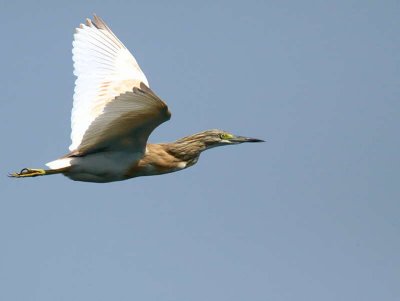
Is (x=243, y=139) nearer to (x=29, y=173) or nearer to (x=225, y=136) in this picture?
(x=225, y=136)

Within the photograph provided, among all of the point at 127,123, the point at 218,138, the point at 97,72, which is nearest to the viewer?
the point at 127,123

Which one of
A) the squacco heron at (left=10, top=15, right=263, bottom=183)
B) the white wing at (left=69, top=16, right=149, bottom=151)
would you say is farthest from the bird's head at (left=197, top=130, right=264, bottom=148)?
the white wing at (left=69, top=16, right=149, bottom=151)

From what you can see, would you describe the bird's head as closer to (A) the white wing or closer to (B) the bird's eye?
(B) the bird's eye

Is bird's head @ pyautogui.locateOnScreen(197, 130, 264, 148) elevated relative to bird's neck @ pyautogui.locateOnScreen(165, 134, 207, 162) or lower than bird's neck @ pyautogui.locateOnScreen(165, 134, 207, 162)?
elevated

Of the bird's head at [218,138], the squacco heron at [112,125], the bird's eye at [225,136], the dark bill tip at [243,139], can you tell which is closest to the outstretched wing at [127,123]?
the squacco heron at [112,125]

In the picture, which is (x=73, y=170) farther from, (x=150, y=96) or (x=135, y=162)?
(x=150, y=96)

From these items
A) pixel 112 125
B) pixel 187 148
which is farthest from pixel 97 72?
pixel 112 125

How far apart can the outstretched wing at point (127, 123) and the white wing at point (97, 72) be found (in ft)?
2.84

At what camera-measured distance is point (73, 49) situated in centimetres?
1437

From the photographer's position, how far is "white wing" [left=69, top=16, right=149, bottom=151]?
1351 centimetres

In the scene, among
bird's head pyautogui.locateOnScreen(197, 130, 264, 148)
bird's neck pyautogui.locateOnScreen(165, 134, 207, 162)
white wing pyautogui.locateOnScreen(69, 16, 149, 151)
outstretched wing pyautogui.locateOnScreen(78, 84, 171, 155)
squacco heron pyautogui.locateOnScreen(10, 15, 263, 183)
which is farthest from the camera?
bird's head pyautogui.locateOnScreen(197, 130, 264, 148)

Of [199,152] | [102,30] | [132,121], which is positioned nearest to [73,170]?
[132,121]

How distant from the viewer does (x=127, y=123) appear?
11.8 m

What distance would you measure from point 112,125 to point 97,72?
8.07 feet
